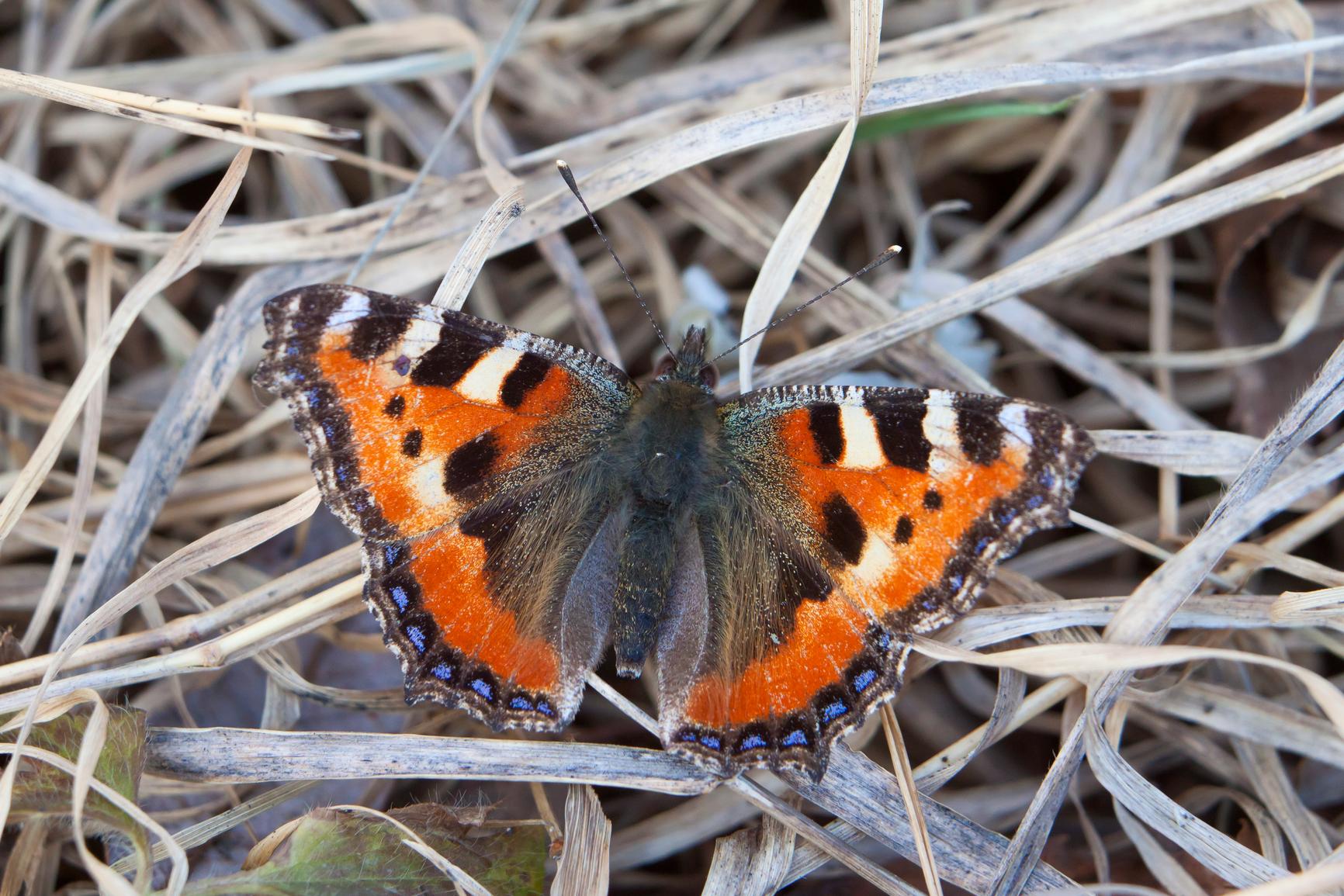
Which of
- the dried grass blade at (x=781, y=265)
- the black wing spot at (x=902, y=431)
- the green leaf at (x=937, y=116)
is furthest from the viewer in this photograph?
the green leaf at (x=937, y=116)

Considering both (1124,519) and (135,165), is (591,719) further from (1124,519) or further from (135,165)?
(135,165)

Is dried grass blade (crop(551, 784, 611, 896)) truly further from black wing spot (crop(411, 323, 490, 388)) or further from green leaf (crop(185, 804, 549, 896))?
black wing spot (crop(411, 323, 490, 388))

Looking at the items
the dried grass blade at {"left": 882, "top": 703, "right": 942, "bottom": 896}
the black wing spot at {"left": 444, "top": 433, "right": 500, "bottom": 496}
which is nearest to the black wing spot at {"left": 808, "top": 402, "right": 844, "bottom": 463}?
the dried grass blade at {"left": 882, "top": 703, "right": 942, "bottom": 896}

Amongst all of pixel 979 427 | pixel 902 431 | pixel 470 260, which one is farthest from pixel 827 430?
pixel 470 260

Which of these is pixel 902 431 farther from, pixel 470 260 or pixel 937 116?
pixel 937 116

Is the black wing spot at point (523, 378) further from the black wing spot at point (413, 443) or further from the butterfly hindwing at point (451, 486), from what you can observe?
the black wing spot at point (413, 443)

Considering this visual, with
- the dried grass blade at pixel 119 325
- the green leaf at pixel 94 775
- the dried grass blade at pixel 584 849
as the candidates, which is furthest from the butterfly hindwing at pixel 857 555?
the dried grass blade at pixel 119 325

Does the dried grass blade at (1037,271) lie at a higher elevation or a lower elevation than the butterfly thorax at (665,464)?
higher
